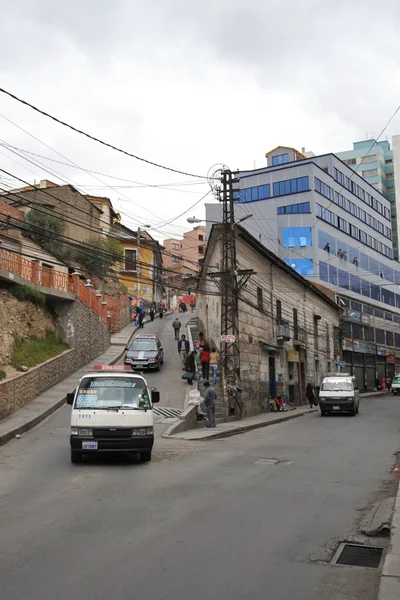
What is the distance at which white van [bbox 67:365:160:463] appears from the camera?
1135cm

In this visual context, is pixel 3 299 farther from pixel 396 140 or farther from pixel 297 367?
pixel 396 140

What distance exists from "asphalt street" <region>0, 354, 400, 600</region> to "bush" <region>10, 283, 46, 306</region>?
9919 mm

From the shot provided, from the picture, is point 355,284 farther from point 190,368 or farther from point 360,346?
point 190,368

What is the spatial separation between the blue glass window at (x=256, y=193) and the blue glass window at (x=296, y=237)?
6235mm

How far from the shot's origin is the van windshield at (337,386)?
90.2 feet

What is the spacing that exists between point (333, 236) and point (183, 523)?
2155 inches

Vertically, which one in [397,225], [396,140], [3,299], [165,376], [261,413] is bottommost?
[261,413]

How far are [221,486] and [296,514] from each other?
2.07m

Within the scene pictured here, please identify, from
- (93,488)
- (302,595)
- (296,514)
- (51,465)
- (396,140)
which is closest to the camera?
(302,595)

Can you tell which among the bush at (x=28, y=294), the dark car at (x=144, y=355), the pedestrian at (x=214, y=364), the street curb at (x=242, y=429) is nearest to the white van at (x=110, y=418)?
the street curb at (x=242, y=429)

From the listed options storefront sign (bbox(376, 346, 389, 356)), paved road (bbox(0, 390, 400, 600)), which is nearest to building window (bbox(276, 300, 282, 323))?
paved road (bbox(0, 390, 400, 600))

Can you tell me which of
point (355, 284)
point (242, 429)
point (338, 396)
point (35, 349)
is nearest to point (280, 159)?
point (355, 284)

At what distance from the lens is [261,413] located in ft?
94.8

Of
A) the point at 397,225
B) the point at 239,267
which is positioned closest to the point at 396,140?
the point at 397,225
